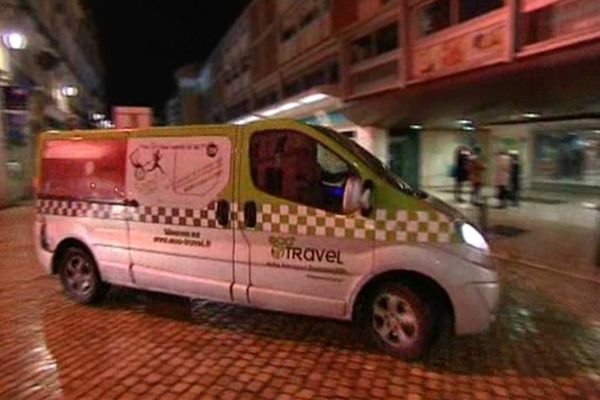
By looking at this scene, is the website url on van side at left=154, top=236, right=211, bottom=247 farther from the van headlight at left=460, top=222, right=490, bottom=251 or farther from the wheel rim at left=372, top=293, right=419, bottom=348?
the van headlight at left=460, top=222, right=490, bottom=251

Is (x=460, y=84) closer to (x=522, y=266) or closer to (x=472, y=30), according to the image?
(x=472, y=30)

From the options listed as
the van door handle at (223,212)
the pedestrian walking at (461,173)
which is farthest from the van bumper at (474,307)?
the pedestrian walking at (461,173)

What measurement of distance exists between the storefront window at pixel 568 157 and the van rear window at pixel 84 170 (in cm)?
1564

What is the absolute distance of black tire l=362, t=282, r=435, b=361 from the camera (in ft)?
14.6

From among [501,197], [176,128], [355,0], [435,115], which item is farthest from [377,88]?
[176,128]

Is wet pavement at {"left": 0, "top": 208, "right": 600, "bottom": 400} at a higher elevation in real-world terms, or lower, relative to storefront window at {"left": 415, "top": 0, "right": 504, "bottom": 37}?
lower

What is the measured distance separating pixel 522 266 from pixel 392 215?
15.4ft

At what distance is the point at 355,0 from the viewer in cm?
1931

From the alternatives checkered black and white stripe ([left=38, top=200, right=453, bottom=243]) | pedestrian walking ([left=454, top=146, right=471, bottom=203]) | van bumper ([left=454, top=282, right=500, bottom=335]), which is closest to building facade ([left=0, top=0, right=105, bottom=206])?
checkered black and white stripe ([left=38, top=200, right=453, bottom=243])

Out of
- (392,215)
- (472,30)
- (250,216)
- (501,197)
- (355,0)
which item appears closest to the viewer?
(392,215)

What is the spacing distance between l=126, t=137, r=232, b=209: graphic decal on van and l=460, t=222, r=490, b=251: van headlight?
2255 millimetres

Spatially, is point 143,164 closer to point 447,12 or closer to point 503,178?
point 447,12

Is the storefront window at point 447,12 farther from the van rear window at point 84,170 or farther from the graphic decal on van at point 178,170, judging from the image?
the van rear window at point 84,170

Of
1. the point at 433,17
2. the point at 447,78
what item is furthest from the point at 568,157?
the point at 433,17
